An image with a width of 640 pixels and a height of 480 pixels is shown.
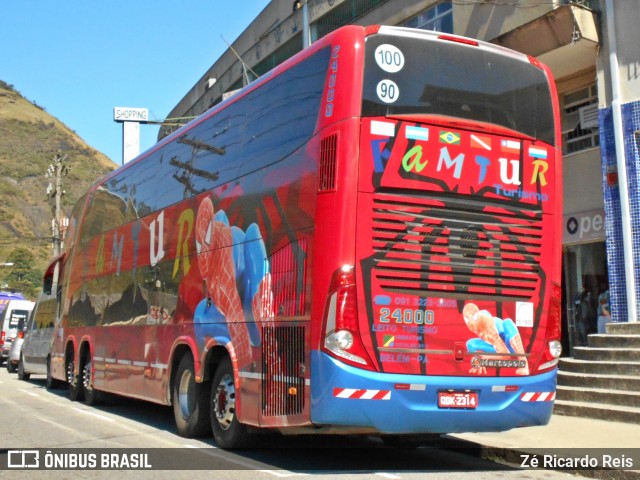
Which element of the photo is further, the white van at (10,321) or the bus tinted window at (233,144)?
the white van at (10,321)

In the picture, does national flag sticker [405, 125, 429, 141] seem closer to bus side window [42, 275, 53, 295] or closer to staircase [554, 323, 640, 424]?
staircase [554, 323, 640, 424]

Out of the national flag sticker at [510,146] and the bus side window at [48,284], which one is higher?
the national flag sticker at [510,146]

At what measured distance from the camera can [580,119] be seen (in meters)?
16.5

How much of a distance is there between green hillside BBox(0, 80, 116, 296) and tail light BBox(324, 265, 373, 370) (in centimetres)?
8365

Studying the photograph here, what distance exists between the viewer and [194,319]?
10594mm

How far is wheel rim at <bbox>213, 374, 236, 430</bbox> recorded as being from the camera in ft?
31.0

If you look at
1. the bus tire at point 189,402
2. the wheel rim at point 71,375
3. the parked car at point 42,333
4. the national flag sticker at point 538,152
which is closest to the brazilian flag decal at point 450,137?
the national flag sticker at point 538,152

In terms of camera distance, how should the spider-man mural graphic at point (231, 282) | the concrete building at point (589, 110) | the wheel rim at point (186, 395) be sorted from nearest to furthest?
the spider-man mural graphic at point (231, 282) → the wheel rim at point (186, 395) → the concrete building at point (589, 110)

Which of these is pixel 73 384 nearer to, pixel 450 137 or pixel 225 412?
pixel 225 412

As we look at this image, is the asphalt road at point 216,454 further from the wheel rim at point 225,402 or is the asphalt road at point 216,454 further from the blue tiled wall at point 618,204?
the blue tiled wall at point 618,204

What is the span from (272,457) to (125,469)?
5.62 ft

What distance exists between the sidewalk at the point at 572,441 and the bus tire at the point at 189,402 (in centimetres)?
326

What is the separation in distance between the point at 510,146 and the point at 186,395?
538 cm

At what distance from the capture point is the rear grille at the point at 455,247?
25.4ft
